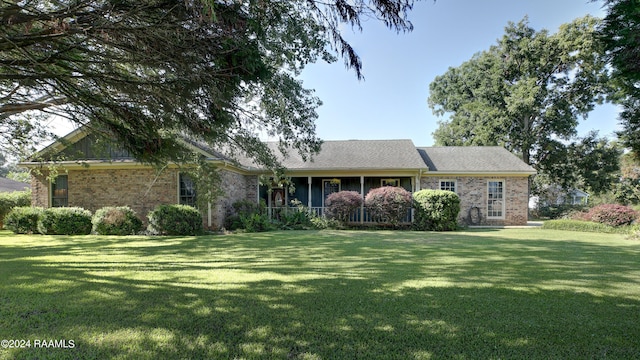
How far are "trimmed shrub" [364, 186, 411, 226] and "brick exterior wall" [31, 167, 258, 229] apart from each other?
21.0 feet

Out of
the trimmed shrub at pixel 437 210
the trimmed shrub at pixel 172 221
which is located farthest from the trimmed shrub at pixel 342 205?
the trimmed shrub at pixel 172 221

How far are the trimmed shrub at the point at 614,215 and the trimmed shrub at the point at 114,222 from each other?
63.6ft

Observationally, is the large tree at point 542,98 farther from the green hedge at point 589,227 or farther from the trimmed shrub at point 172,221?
the trimmed shrub at point 172,221

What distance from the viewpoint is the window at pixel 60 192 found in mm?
14273

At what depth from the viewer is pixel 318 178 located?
56.8 feet

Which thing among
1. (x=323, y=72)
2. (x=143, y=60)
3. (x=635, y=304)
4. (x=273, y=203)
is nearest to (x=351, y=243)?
(x=323, y=72)

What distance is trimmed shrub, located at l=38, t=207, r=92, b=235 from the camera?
12.0 m

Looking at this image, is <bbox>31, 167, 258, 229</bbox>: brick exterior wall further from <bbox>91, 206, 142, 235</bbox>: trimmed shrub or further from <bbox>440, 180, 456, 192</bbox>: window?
<bbox>440, 180, 456, 192</bbox>: window

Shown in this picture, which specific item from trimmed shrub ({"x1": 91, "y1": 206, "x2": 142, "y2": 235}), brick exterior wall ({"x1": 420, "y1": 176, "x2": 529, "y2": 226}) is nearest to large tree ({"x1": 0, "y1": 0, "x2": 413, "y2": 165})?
trimmed shrub ({"x1": 91, "y1": 206, "x2": 142, "y2": 235})

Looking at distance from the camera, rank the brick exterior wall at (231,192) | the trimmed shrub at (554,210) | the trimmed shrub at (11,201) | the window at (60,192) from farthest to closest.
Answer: the trimmed shrub at (554,210) < the trimmed shrub at (11,201) < the window at (60,192) < the brick exterior wall at (231,192)

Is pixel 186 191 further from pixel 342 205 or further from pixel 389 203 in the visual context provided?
pixel 389 203

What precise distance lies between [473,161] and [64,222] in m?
18.7

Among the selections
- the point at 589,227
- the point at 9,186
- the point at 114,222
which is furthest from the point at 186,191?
the point at 9,186

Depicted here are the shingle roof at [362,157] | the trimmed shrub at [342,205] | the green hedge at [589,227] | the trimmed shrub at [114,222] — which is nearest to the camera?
the trimmed shrub at [114,222]
